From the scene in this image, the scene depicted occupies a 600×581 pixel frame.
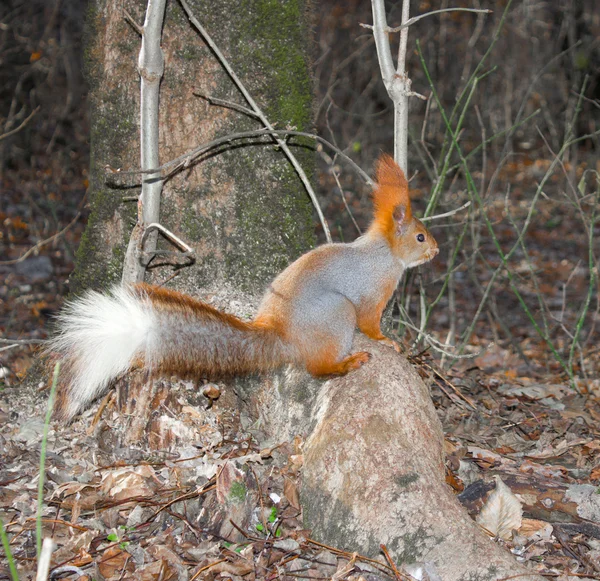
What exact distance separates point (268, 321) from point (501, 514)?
3.24ft

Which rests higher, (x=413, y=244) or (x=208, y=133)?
(x=208, y=133)

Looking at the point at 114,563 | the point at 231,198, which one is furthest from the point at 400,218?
the point at 114,563

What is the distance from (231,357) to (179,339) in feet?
0.69

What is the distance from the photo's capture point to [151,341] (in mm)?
2338

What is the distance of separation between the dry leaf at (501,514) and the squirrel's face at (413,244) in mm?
1004

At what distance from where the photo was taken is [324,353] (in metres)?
2.67

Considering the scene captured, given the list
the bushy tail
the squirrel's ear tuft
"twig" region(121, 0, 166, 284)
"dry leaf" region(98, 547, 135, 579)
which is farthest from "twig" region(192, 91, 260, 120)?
"dry leaf" region(98, 547, 135, 579)

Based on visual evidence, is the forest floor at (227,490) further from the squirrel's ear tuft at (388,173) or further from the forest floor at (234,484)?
the squirrel's ear tuft at (388,173)

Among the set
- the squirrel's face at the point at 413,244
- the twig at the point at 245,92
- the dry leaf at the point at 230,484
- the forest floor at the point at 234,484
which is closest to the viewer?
the forest floor at the point at 234,484

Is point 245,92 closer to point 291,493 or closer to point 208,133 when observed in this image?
point 208,133

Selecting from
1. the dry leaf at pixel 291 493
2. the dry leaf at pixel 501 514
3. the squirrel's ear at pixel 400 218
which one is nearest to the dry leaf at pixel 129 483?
the dry leaf at pixel 291 493

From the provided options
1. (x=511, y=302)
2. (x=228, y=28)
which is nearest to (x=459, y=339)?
(x=511, y=302)

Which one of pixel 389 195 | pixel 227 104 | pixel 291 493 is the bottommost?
pixel 291 493

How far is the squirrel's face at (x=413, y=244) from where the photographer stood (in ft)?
10.3
